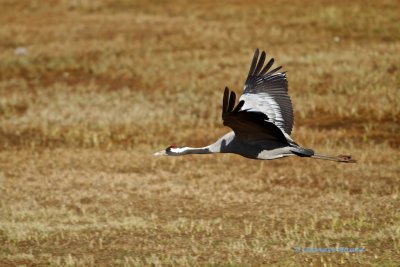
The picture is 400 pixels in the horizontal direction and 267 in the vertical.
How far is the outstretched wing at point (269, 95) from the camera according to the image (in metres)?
10.9

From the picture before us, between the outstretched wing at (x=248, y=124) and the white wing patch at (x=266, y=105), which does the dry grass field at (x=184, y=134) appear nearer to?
the outstretched wing at (x=248, y=124)

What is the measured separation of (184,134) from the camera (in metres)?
18.1

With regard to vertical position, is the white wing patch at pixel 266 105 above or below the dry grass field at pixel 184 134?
above

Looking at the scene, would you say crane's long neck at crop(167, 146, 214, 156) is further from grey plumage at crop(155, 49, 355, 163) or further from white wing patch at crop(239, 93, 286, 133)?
white wing patch at crop(239, 93, 286, 133)

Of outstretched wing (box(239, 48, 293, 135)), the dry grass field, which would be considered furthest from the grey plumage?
the dry grass field

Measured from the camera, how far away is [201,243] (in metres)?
10.2

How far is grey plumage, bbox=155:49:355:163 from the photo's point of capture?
909 centimetres

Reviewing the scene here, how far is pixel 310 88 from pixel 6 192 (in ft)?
33.8

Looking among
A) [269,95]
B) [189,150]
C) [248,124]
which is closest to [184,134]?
[269,95]

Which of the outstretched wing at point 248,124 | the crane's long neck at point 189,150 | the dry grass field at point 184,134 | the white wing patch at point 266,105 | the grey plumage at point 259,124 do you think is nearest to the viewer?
the outstretched wing at point 248,124

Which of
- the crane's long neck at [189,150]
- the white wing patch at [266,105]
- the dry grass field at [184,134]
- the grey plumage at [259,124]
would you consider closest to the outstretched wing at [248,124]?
the grey plumage at [259,124]

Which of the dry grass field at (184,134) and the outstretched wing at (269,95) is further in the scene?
the outstretched wing at (269,95)

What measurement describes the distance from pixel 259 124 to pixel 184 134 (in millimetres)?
8713

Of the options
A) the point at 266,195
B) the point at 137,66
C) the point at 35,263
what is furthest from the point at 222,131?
the point at 35,263
